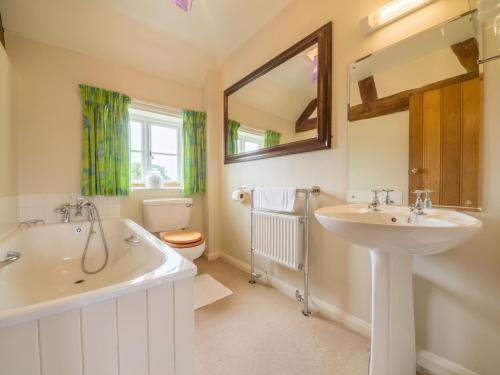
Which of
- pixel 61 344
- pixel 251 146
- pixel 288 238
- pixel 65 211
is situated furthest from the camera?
pixel 251 146

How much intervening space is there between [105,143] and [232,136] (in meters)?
1.26

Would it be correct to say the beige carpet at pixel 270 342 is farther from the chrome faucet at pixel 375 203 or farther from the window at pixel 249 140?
the window at pixel 249 140

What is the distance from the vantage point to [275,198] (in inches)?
67.0

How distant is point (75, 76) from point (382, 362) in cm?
302

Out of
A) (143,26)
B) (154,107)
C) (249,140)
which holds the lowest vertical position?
(249,140)

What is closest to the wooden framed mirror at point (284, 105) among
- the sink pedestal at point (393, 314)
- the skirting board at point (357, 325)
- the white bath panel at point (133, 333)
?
the sink pedestal at point (393, 314)

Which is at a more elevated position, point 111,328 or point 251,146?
point 251,146

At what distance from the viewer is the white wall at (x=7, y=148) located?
4.48ft

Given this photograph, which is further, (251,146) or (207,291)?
(251,146)

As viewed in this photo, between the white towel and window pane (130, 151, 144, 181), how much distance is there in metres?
1.42

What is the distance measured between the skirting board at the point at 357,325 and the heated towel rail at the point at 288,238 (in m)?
0.10

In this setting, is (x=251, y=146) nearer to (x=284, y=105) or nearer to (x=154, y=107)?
(x=284, y=105)

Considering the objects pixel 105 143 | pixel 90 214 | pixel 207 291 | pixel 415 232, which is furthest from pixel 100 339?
pixel 105 143

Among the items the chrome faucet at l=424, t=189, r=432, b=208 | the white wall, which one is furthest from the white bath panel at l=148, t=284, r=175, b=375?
the white wall
